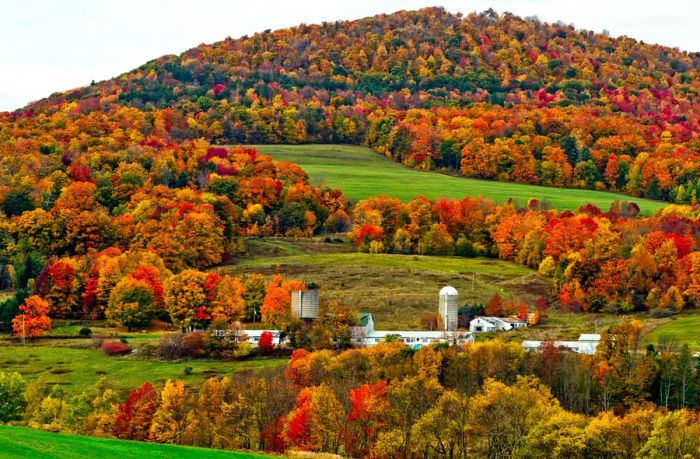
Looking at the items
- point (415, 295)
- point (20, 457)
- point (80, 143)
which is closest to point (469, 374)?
point (415, 295)

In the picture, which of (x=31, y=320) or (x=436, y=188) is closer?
(x=31, y=320)

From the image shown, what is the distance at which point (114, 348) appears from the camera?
10100 cm

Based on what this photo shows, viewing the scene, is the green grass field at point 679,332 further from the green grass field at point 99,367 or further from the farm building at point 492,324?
the green grass field at point 99,367

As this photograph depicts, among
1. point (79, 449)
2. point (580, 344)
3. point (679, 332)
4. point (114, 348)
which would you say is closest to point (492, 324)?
point (580, 344)

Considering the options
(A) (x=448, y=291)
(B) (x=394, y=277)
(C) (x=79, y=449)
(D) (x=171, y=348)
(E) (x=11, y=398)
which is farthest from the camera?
(B) (x=394, y=277)

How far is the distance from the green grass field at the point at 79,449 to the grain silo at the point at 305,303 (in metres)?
55.9

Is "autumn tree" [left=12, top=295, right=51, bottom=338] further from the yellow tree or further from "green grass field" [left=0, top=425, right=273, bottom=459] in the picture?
"green grass field" [left=0, top=425, right=273, bottom=459]

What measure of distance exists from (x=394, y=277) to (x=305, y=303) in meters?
19.3

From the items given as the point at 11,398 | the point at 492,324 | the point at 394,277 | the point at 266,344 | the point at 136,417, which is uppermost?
the point at 394,277

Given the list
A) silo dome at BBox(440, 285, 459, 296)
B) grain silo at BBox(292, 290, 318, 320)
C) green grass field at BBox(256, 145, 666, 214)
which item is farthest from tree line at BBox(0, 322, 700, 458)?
green grass field at BBox(256, 145, 666, 214)

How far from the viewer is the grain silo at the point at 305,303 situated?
110375 millimetres

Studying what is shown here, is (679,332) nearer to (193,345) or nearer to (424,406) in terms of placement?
(424,406)

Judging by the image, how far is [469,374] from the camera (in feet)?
279

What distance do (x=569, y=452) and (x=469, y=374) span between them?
1992cm
